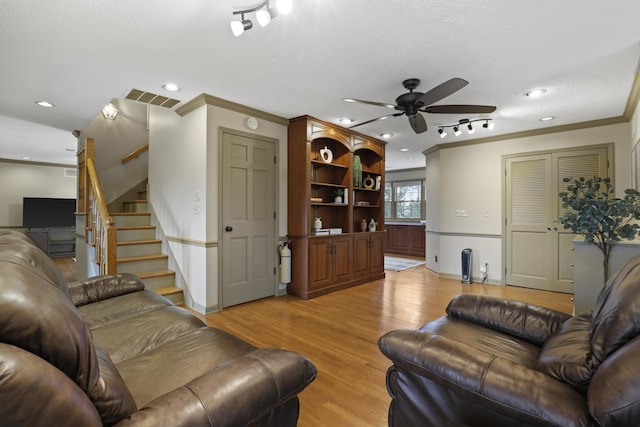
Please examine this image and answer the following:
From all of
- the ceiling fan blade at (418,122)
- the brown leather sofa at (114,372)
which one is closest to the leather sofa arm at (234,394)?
the brown leather sofa at (114,372)

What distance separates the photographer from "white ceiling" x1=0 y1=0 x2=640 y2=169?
2.04m

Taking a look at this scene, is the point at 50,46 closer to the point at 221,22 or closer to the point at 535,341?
the point at 221,22

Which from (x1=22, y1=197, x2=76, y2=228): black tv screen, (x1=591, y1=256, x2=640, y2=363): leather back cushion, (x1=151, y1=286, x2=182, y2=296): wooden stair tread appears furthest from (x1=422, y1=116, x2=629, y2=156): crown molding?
(x1=22, y1=197, x2=76, y2=228): black tv screen

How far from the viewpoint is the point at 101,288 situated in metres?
2.38

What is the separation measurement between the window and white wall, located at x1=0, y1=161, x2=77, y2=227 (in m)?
9.18

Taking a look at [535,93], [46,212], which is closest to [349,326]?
[535,93]

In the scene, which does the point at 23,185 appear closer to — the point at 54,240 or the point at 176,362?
the point at 54,240

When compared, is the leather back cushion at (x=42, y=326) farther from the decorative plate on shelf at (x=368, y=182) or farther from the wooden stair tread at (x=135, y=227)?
the decorative plate on shelf at (x=368, y=182)

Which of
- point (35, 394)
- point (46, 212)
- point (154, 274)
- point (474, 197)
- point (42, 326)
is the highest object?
point (474, 197)

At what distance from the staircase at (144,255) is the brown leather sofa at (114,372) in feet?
7.80

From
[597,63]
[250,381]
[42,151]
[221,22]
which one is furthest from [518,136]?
[42,151]

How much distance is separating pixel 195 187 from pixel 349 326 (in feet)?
7.84

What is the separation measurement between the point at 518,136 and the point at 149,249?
580 centimetres

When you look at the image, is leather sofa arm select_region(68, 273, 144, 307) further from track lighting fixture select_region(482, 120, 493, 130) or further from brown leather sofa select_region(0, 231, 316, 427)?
track lighting fixture select_region(482, 120, 493, 130)
